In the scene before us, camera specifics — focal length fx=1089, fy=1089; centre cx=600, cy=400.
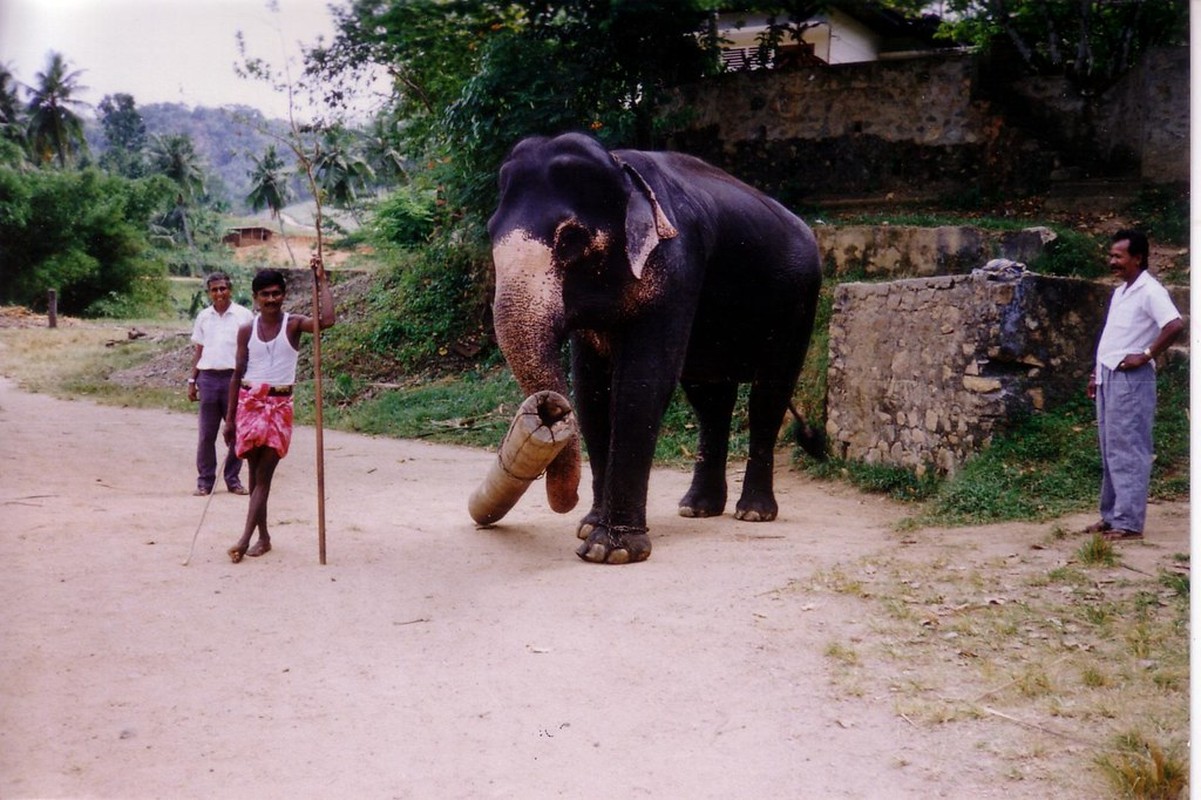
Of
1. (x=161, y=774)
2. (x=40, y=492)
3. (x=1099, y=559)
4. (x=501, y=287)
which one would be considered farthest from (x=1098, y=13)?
(x=40, y=492)

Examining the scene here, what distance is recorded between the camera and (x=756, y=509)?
6.47m

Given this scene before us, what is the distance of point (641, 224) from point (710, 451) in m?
1.88

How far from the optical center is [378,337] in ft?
24.5

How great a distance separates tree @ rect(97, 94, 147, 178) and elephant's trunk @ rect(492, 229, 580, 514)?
159 centimetres

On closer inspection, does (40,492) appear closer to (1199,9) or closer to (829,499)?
(829,499)

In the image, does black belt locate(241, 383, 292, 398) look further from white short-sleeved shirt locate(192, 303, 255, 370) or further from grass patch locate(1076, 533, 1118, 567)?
grass patch locate(1076, 533, 1118, 567)

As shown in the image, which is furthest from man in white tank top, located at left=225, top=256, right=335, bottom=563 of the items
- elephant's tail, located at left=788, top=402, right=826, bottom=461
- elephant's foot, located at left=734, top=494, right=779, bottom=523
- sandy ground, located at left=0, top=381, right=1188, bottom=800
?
elephant's tail, located at left=788, top=402, right=826, bottom=461

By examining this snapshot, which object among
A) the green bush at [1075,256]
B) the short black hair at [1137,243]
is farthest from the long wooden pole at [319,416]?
the green bush at [1075,256]

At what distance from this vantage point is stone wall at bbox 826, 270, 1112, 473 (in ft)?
20.8

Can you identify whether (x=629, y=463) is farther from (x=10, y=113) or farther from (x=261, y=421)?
(x=10, y=113)

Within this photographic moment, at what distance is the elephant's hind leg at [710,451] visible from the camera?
668cm

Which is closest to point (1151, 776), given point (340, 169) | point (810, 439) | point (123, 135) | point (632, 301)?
point (632, 301)

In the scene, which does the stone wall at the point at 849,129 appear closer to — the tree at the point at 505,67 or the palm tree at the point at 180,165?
the tree at the point at 505,67

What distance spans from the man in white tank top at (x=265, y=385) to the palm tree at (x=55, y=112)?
1147 millimetres
